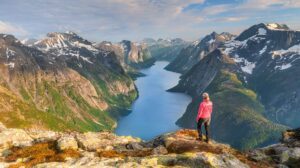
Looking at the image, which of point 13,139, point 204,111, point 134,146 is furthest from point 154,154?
point 13,139

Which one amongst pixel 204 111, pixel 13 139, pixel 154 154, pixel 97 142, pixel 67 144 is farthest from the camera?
pixel 13 139

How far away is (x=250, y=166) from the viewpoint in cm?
3978

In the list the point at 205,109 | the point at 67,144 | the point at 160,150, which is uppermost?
the point at 205,109

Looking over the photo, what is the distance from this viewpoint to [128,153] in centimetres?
4331

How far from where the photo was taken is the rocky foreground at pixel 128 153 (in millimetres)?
37750

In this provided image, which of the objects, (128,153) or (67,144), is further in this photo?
(67,144)

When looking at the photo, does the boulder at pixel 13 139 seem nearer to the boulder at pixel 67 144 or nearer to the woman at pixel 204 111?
the boulder at pixel 67 144

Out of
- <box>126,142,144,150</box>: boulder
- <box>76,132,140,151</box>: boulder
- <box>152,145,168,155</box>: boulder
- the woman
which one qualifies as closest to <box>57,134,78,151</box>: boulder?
<box>76,132,140,151</box>: boulder

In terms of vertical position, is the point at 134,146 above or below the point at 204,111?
below

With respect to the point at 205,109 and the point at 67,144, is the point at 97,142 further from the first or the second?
the point at 205,109

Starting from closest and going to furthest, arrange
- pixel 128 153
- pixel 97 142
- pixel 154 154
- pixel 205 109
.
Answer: pixel 154 154 < pixel 128 153 < pixel 205 109 < pixel 97 142

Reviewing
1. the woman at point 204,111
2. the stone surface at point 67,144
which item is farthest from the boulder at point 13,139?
the woman at point 204,111

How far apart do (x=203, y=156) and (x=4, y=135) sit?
28153 mm

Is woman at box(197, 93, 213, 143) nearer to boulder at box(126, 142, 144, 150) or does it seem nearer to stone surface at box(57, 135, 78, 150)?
boulder at box(126, 142, 144, 150)
